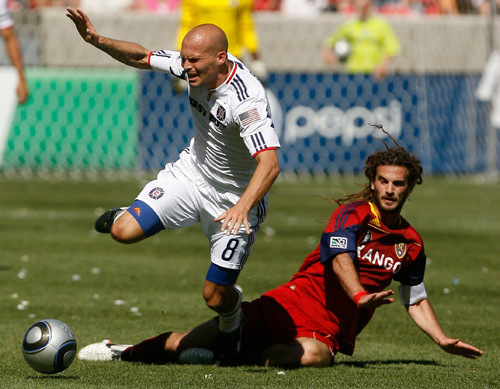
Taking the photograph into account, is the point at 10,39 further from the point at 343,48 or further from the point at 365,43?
the point at 365,43

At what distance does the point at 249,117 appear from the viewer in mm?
5855

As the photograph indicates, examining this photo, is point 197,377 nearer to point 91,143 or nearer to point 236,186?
point 236,186

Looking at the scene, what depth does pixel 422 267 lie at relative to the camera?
6.04 metres

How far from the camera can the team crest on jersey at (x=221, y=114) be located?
6.06 metres

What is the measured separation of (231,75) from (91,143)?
464 inches

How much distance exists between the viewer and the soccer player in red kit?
5836 mm

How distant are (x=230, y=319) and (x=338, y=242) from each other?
0.86 meters

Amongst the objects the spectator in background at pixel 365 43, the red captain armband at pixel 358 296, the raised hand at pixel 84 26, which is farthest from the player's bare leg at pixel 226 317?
the spectator in background at pixel 365 43

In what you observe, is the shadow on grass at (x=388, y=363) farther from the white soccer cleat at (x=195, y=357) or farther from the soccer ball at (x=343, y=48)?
the soccer ball at (x=343, y=48)

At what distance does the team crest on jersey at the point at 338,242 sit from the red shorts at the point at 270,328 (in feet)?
2.09

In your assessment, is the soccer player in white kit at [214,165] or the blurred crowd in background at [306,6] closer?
the soccer player in white kit at [214,165]

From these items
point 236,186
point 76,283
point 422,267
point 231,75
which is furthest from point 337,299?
point 76,283

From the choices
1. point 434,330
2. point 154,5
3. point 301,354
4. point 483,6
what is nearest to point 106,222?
point 301,354

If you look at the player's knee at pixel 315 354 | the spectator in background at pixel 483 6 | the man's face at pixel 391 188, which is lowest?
the player's knee at pixel 315 354
